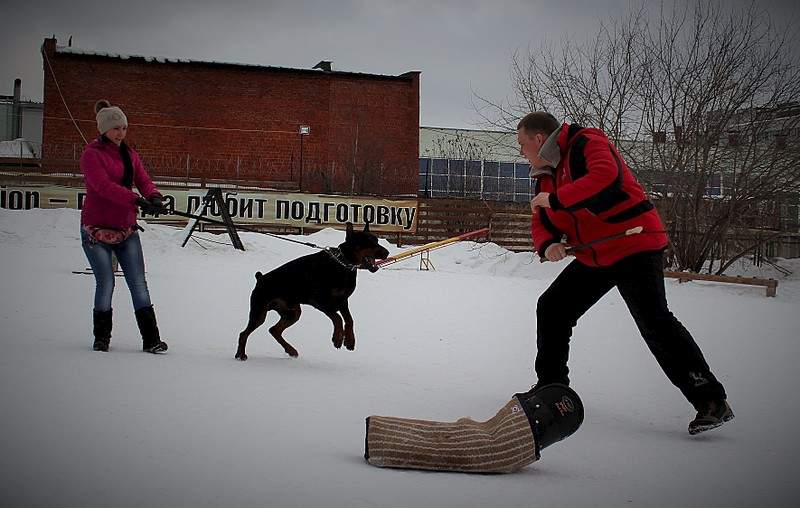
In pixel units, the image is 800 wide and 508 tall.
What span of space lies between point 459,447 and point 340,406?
1340 millimetres

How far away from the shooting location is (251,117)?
30719mm

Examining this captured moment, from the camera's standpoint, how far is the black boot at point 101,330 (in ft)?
19.8

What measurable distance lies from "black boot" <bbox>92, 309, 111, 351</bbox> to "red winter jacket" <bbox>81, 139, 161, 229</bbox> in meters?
0.65

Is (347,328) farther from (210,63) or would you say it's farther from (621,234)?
(210,63)

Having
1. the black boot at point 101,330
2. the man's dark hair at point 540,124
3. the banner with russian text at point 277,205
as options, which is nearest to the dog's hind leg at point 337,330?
the black boot at point 101,330

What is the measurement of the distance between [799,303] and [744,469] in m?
9.94

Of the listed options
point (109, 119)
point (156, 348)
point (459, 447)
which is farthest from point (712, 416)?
point (109, 119)

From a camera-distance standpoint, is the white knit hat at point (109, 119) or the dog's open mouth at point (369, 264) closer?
the white knit hat at point (109, 119)

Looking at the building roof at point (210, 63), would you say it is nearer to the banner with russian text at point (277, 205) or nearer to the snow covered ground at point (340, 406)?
the banner with russian text at point (277, 205)

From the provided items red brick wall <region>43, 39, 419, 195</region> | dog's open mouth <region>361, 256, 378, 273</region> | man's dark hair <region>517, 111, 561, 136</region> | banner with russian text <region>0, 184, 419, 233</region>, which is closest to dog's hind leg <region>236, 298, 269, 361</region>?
dog's open mouth <region>361, 256, 378, 273</region>

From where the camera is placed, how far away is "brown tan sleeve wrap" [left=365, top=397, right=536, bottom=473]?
134 inches

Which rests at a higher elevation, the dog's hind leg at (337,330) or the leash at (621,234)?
the leash at (621,234)

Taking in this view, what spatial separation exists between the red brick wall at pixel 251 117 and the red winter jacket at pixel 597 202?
24.0 m

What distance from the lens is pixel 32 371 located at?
5.02m
